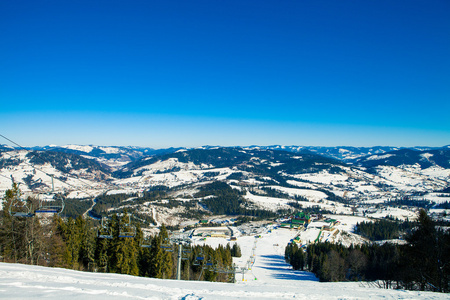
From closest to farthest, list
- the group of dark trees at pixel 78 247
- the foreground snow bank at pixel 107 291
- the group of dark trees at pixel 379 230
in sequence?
the foreground snow bank at pixel 107 291 < the group of dark trees at pixel 78 247 < the group of dark trees at pixel 379 230

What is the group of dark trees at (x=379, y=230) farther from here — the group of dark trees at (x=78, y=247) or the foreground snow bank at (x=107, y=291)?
the foreground snow bank at (x=107, y=291)

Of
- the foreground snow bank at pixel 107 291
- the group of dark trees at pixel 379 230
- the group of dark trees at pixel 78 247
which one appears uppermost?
the foreground snow bank at pixel 107 291

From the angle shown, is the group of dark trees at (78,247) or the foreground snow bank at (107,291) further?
the group of dark trees at (78,247)

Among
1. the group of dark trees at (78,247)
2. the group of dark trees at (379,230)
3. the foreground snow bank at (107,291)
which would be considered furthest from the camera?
the group of dark trees at (379,230)

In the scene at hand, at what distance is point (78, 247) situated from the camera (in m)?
29.1

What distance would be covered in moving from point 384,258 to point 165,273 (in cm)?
4111

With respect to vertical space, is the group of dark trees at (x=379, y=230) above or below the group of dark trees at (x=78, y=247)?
below

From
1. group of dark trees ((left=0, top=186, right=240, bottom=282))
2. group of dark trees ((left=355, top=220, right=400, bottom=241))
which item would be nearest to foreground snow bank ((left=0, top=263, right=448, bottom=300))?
group of dark trees ((left=0, top=186, right=240, bottom=282))

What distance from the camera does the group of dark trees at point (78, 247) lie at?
76.6 ft

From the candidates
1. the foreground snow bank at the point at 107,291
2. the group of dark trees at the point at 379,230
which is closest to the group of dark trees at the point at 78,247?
the foreground snow bank at the point at 107,291

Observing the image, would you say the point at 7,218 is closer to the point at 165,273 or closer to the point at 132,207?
the point at 165,273

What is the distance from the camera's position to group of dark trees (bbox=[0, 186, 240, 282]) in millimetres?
23344

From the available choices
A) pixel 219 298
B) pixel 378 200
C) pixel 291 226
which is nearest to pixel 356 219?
pixel 291 226

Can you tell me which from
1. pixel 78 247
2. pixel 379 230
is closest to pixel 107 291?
pixel 78 247
